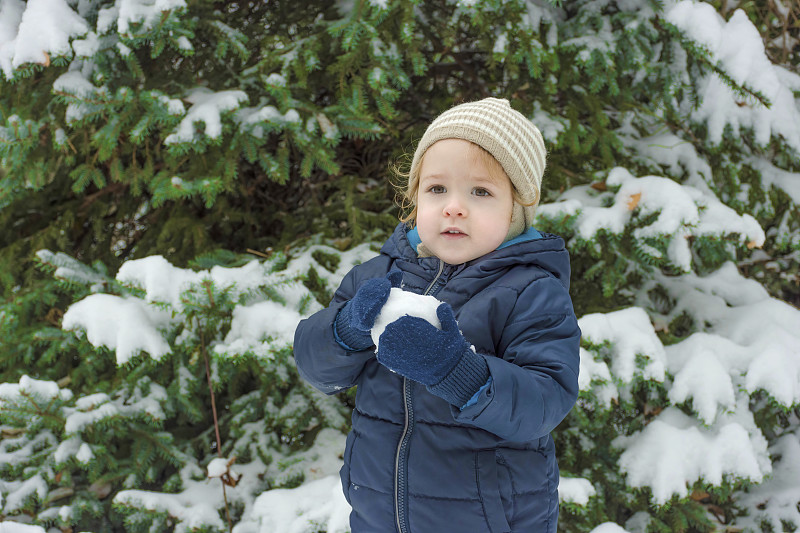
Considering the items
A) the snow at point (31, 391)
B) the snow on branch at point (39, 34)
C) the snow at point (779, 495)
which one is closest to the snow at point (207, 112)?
the snow on branch at point (39, 34)

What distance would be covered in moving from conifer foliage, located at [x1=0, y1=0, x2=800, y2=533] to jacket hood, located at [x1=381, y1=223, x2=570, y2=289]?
3.26ft

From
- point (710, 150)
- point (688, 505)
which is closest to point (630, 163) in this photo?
point (710, 150)

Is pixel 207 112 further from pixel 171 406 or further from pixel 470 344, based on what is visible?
pixel 470 344

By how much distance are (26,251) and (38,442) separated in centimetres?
115

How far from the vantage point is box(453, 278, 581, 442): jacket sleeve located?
3.91 ft

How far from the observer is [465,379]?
1180 millimetres

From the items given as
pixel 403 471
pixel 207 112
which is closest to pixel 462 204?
pixel 403 471

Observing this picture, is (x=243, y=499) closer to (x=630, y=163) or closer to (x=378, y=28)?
(x=378, y=28)

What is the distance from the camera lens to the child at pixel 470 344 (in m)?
1.35

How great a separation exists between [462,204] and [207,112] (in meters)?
1.72

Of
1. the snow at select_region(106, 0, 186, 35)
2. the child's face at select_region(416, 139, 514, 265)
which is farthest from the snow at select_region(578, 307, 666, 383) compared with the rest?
the snow at select_region(106, 0, 186, 35)

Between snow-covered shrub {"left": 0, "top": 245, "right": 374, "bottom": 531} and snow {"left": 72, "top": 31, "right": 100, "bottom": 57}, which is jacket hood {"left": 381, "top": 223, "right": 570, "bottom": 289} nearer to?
snow-covered shrub {"left": 0, "top": 245, "right": 374, "bottom": 531}

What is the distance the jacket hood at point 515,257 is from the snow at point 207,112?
1.42 meters

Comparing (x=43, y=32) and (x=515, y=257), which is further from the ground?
(x=43, y=32)
